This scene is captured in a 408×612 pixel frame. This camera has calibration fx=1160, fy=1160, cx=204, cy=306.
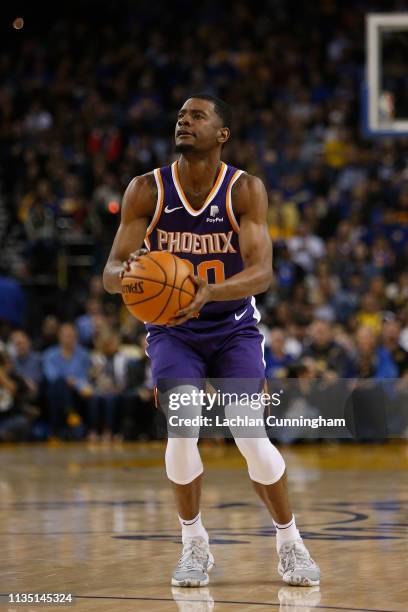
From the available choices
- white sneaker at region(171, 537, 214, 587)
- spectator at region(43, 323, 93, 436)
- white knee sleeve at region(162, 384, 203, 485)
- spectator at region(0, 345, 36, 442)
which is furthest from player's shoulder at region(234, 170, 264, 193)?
spectator at region(43, 323, 93, 436)

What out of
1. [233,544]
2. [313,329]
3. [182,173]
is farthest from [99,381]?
[182,173]

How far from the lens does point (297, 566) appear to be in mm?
4957

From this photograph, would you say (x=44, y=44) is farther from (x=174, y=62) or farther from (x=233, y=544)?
(x=233, y=544)

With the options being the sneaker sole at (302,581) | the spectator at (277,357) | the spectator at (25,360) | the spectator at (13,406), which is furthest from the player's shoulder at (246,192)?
the spectator at (25,360)

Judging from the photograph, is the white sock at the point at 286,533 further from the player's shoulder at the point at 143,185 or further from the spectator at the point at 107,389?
the spectator at the point at 107,389

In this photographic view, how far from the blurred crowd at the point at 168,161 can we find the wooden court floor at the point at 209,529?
2559 millimetres

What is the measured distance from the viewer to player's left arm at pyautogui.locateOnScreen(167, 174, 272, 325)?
15.9 feet

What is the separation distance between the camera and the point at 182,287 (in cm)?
473

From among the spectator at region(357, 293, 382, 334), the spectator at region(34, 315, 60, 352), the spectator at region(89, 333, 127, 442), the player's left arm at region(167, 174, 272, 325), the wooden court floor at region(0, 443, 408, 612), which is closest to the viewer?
the wooden court floor at region(0, 443, 408, 612)

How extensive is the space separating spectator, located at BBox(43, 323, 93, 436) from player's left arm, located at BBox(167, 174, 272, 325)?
9136mm

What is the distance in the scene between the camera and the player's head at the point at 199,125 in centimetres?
515

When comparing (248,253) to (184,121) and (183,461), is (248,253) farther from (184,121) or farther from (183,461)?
(183,461)

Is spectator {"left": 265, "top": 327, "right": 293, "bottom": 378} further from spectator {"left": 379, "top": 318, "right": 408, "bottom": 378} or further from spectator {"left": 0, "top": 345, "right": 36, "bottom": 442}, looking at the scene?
spectator {"left": 0, "top": 345, "right": 36, "bottom": 442}

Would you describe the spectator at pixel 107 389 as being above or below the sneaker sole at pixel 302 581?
above
